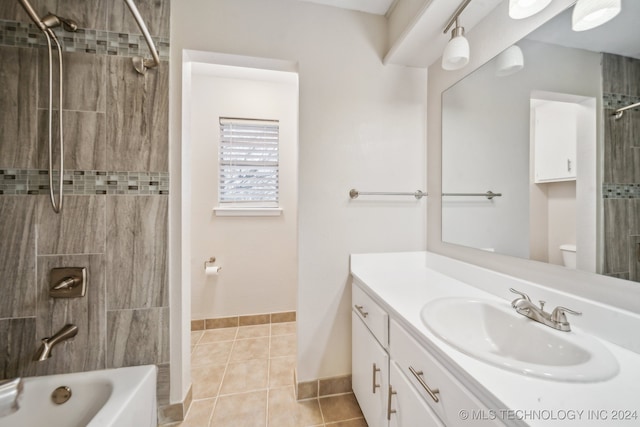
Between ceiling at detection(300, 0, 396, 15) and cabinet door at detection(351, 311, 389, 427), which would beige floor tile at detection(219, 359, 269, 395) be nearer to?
cabinet door at detection(351, 311, 389, 427)

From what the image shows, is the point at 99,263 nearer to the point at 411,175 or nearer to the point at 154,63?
the point at 154,63

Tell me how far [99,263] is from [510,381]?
5.49 feet

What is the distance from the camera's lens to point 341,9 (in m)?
1.41

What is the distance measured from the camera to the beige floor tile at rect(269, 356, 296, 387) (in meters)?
1.54

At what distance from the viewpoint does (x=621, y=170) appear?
2.33 ft

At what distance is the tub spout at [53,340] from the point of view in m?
0.97

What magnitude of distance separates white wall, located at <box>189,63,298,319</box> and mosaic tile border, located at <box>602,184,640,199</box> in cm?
199

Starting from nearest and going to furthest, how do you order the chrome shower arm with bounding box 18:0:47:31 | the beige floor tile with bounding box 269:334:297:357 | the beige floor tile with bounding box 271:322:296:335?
1. the chrome shower arm with bounding box 18:0:47:31
2. the beige floor tile with bounding box 269:334:297:357
3. the beige floor tile with bounding box 271:322:296:335

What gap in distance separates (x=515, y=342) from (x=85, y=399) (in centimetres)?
183

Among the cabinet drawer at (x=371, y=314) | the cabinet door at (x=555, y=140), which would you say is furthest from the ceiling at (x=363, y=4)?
the cabinet drawer at (x=371, y=314)

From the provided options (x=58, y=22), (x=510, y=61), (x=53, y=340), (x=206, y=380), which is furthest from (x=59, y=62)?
(x=510, y=61)

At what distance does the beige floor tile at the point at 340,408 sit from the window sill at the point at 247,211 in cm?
152

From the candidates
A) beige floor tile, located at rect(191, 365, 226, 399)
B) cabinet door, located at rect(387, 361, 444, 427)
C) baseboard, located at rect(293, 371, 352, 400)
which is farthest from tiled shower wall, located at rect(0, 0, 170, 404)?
cabinet door, located at rect(387, 361, 444, 427)

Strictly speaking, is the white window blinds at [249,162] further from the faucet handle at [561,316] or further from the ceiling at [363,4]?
the faucet handle at [561,316]
